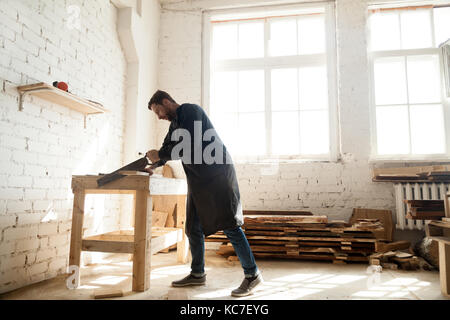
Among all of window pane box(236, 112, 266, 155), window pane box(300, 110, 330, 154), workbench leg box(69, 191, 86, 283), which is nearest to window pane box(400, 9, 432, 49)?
window pane box(300, 110, 330, 154)

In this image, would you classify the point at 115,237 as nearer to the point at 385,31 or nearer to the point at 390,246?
the point at 390,246

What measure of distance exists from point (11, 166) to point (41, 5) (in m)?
1.50

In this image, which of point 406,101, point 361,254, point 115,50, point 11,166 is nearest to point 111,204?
point 11,166

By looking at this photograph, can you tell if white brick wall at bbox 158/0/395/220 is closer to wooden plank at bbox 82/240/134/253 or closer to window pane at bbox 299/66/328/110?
window pane at bbox 299/66/328/110

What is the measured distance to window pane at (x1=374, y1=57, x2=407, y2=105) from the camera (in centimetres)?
466

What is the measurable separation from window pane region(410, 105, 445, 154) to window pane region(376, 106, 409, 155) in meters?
0.11

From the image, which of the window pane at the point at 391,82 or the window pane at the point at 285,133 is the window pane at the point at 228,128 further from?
the window pane at the point at 391,82

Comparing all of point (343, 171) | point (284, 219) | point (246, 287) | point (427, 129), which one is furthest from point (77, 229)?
point (427, 129)

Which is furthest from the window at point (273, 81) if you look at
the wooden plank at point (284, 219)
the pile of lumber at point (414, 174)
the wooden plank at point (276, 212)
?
the wooden plank at point (284, 219)

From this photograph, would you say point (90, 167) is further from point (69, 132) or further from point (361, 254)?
point (361, 254)

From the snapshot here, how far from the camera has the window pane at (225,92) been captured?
199 inches

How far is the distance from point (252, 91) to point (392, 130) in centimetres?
212

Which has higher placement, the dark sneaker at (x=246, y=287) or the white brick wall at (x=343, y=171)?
the white brick wall at (x=343, y=171)

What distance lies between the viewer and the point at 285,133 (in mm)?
4871
